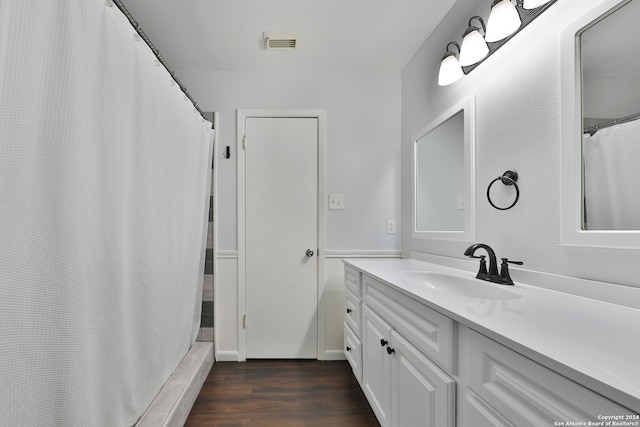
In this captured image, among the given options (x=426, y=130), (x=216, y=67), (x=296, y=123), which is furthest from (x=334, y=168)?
(x=216, y=67)

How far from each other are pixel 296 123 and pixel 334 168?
471 mm

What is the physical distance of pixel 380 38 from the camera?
1.90m

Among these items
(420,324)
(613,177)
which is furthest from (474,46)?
(420,324)

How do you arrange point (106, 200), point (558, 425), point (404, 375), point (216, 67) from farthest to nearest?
point (216, 67)
point (404, 375)
point (106, 200)
point (558, 425)

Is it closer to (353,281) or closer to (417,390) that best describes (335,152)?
(353,281)

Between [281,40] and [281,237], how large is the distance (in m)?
1.40

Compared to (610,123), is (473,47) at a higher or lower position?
higher

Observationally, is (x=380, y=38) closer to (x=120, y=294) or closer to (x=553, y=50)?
(x=553, y=50)

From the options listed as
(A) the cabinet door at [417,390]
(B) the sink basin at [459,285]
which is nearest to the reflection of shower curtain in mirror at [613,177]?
(B) the sink basin at [459,285]

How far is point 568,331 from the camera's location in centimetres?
60

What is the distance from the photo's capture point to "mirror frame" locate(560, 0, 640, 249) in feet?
2.88

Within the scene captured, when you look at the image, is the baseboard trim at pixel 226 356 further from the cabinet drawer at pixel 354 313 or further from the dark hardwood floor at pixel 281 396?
the cabinet drawer at pixel 354 313

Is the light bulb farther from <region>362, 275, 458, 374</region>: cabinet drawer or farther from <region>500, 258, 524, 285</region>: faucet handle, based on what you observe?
<region>362, 275, 458, 374</region>: cabinet drawer

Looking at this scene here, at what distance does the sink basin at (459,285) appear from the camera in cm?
107
